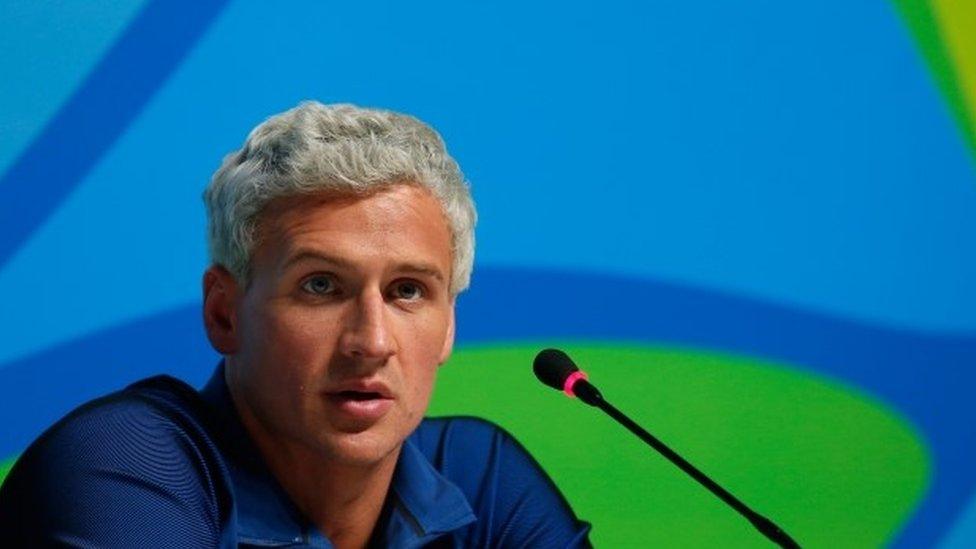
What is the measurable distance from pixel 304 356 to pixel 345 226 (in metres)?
0.13

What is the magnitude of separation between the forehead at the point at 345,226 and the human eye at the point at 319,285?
32 mm

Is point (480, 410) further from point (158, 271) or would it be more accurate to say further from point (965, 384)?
point (965, 384)

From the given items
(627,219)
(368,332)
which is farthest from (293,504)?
(627,219)

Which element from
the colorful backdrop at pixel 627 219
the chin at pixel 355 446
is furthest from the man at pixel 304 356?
the colorful backdrop at pixel 627 219

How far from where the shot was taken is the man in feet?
5.01

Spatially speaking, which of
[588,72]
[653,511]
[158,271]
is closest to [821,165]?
[588,72]

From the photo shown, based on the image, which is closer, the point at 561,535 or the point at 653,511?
the point at 561,535

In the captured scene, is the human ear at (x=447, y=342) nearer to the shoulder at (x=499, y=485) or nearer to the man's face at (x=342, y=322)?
the man's face at (x=342, y=322)

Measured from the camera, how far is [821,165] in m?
2.35

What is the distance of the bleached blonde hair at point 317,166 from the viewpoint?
63.0 inches

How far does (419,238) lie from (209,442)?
29 centimetres

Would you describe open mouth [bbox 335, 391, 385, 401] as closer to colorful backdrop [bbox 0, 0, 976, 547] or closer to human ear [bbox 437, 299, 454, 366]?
human ear [bbox 437, 299, 454, 366]

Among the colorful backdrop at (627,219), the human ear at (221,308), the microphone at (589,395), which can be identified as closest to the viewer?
the microphone at (589,395)

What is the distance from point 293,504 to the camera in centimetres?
164
